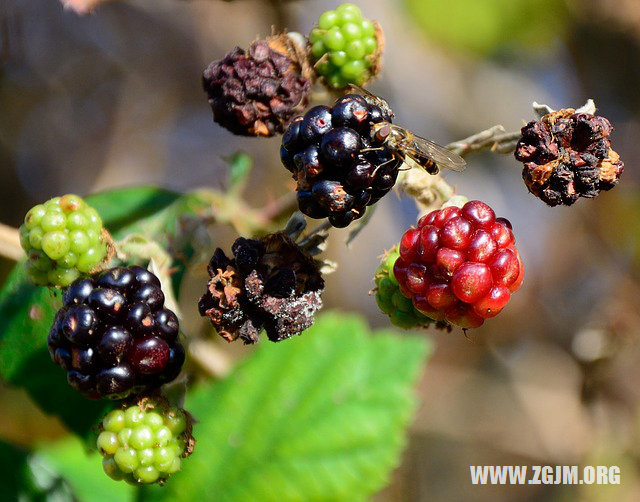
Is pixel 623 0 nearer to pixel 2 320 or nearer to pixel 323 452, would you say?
pixel 323 452

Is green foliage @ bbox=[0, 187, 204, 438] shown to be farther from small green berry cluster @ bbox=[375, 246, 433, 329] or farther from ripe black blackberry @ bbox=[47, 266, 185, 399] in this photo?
small green berry cluster @ bbox=[375, 246, 433, 329]

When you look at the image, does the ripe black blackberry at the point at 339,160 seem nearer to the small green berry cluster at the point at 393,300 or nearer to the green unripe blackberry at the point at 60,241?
the small green berry cluster at the point at 393,300

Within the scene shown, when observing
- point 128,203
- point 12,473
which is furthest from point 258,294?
point 12,473

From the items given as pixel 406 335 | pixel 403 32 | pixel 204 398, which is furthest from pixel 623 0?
pixel 204 398

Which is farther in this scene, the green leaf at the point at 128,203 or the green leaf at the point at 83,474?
the green leaf at the point at 83,474

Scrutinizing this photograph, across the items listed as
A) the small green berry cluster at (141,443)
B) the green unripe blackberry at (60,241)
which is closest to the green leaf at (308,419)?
the small green berry cluster at (141,443)
